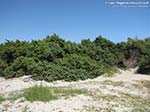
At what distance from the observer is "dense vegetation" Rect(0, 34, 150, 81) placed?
22891 mm

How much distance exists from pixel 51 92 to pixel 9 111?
10.1ft

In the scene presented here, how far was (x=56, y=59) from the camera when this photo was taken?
81.5 ft

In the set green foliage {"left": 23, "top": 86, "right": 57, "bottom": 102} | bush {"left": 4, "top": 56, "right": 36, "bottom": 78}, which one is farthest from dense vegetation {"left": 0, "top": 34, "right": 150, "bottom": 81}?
green foliage {"left": 23, "top": 86, "right": 57, "bottom": 102}

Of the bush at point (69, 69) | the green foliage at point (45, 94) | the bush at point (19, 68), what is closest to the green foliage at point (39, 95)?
the green foliage at point (45, 94)

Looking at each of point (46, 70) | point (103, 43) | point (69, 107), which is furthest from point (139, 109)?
point (103, 43)

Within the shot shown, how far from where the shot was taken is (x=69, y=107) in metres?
12.6

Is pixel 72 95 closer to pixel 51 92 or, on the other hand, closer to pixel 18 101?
pixel 51 92

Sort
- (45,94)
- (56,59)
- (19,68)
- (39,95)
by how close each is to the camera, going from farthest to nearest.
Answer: (56,59) → (19,68) → (45,94) → (39,95)

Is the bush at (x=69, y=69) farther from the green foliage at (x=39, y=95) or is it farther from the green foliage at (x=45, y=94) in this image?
the green foliage at (x=39, y=95)

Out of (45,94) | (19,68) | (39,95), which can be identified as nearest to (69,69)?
(19,68)

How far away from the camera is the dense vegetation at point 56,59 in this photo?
22.9 metres

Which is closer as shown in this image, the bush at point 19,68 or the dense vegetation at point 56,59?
the dense vegetation at point 56,59

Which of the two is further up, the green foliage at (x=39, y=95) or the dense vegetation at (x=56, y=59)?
the dense vegetation at (x=56, y=59)

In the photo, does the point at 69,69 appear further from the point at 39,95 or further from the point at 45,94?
the point at 39,95
